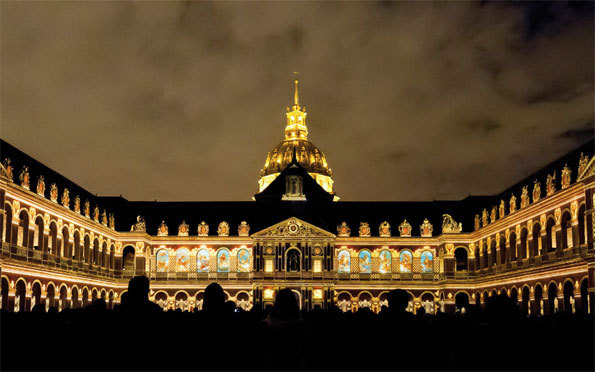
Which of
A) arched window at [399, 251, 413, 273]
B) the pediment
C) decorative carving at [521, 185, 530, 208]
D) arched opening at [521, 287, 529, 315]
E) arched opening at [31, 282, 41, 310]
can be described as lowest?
arched opening at [521, 287, 529, 315]

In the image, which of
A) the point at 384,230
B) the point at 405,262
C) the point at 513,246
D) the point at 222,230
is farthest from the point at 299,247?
the point at 513,246

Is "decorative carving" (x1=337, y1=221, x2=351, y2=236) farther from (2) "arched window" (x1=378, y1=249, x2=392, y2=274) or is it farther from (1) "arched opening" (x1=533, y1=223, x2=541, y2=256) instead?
(1) "arched opening" (x1=533, y1=223, x2=541, y2=256)

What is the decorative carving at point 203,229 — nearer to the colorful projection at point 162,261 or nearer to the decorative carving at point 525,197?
the colorful projection at point 162,261

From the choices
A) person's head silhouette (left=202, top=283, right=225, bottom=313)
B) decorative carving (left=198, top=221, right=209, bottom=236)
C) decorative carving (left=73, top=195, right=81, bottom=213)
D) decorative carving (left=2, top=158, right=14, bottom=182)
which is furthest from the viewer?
decorative carving (left=198, top=221, right=209, bottom=236)

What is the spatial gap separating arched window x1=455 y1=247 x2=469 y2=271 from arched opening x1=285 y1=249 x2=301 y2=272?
1748 centimetres

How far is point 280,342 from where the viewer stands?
9430mm

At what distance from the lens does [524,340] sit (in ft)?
32.4

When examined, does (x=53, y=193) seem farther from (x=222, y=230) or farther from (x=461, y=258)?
(x=461, y=258)

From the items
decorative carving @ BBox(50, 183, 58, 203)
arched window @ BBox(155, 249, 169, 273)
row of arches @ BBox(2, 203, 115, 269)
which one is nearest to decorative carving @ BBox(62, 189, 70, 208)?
decorative carving @ BBox(50, 183, 58, 203)

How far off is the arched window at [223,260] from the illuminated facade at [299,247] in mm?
125

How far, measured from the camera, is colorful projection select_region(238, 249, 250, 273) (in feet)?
245

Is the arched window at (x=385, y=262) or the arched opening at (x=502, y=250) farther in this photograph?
the arched window at (x=385, y=262)

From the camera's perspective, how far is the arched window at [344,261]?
74.4m

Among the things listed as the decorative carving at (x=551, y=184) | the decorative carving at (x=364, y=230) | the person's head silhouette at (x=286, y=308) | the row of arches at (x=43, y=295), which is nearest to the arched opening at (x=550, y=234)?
the decorative carving at (x=551, y=184)
